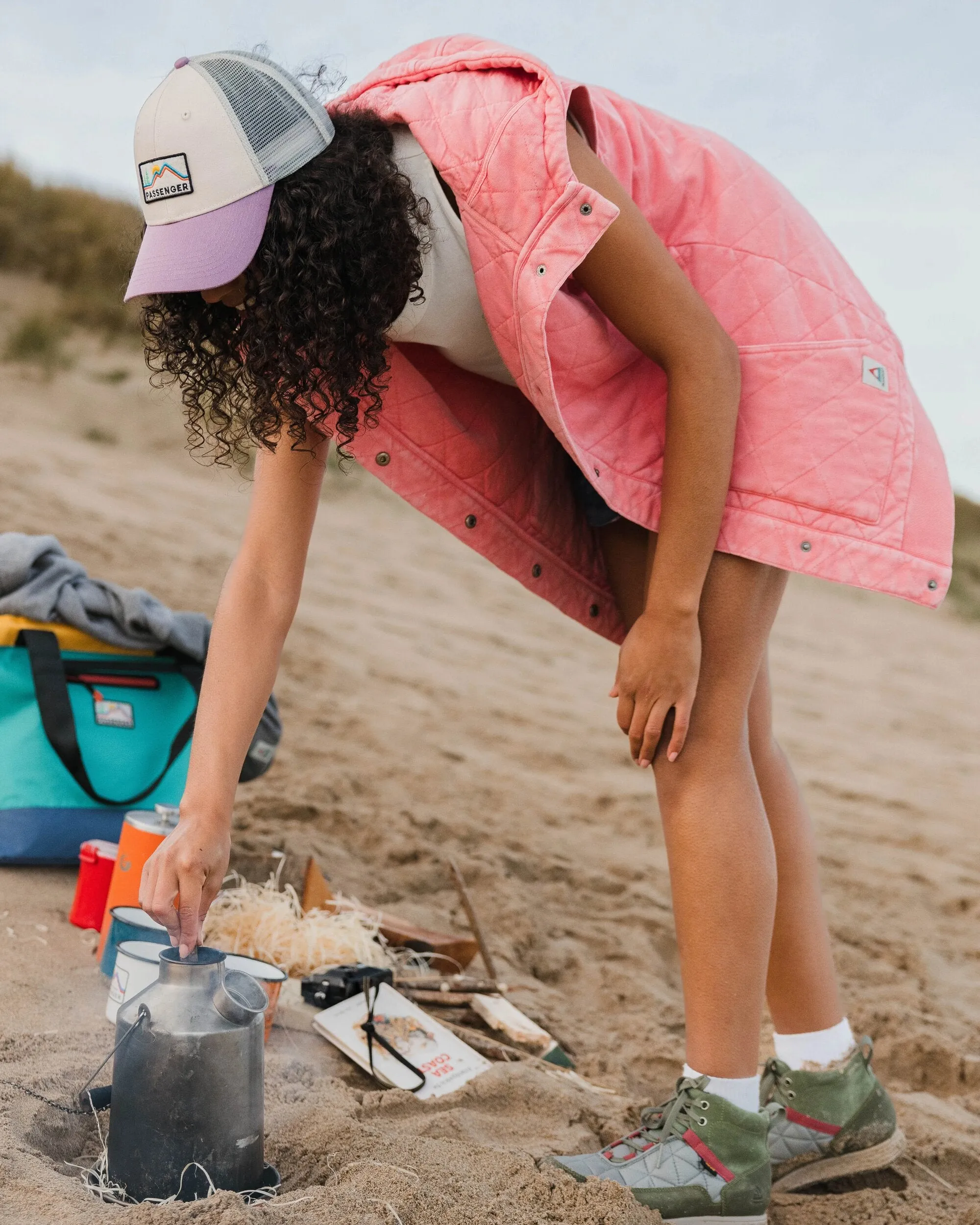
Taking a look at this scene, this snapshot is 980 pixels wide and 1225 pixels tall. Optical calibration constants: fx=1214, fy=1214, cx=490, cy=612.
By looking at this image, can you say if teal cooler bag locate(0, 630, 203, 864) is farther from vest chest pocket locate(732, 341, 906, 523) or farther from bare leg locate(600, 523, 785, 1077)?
vest chest pocket locate(732, 341, 906, 523)

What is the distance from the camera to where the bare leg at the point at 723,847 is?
5.80 feet

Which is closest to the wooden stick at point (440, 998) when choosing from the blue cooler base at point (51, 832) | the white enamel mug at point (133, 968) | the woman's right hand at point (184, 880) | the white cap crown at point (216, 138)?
the white enamel mug at point (133, 968)

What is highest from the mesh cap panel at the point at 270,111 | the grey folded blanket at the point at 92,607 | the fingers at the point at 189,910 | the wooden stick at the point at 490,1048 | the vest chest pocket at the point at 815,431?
the mesh cap panel at the point at 270,111

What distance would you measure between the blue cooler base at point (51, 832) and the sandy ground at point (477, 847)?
0.06 m

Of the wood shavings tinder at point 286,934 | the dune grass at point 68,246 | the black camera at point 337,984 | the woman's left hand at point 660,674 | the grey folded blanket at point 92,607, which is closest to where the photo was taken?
the woman's left hand at point 660,674

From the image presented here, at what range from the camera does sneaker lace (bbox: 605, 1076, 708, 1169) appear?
1794 mm

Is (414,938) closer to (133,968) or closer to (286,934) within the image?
(286,934)

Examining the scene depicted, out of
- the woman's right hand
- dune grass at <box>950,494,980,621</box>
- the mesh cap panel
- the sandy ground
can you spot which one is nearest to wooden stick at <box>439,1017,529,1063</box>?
the sandy ground

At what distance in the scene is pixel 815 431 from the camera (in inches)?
70.1

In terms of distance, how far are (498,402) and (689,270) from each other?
16.7 inches

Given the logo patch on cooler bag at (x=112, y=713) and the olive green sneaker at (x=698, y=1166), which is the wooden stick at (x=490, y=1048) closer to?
the olive green sneaker at (x=698, y=1166)

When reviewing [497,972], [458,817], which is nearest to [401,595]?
[458,817]

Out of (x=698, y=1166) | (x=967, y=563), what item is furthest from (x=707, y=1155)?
(x=967, y=563)

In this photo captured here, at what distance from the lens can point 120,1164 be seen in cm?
163
